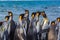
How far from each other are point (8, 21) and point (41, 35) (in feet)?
2.65

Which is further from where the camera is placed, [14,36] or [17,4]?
[17,4]

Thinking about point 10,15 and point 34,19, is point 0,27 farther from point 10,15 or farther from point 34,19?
point 34,19

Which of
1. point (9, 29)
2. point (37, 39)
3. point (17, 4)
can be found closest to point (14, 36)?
point (9, 29)

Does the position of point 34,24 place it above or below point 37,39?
above

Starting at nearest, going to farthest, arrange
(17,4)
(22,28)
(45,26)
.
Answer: (22,28), (45,26), (17,4)

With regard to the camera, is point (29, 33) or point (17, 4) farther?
point (17, 4)

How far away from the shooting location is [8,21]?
5.46m

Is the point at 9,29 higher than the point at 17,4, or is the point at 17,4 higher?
the point at 9,29

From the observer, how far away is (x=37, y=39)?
566 centimetres

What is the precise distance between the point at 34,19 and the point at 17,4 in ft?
65.5

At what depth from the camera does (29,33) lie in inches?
217

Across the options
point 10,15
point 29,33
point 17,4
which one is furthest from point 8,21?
point 17,4

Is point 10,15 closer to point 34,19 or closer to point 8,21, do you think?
point 8,21

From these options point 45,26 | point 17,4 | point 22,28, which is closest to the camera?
point 22,28
